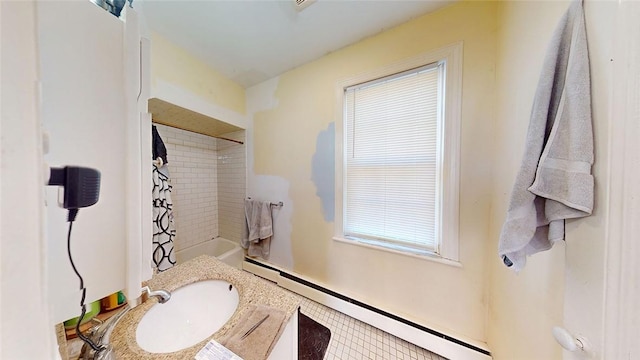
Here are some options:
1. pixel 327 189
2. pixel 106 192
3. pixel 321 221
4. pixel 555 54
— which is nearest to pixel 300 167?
pixel 327 189

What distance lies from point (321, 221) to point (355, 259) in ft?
1.36

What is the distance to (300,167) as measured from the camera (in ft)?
5.60

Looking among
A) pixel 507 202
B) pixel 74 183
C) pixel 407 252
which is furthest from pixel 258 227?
pixel 507 202

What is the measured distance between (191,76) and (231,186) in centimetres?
119

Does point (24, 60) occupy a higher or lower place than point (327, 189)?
higher

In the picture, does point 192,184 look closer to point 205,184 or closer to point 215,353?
point 205,184

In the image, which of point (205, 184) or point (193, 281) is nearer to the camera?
point (193, 281)

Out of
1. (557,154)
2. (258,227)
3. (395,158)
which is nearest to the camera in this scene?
(557,154)

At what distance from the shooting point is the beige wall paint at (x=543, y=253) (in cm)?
45

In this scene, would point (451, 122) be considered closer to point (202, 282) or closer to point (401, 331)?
point (401, 331)

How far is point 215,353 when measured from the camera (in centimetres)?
60

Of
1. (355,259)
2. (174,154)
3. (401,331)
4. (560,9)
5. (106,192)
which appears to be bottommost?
(401,331)

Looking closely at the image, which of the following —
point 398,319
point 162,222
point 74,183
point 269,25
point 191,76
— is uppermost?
point 269,25

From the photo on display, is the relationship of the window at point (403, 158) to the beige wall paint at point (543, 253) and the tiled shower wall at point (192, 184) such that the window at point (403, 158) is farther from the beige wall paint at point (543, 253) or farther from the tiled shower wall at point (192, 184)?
the tiled shower wall at point (192, 184)
